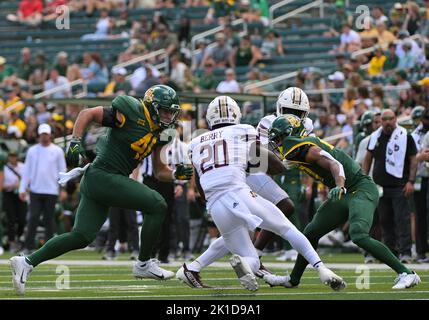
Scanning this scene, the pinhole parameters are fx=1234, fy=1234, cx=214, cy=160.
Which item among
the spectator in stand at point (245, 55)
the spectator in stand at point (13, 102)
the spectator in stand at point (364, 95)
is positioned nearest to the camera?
the spectator in stand at point (364, 95)

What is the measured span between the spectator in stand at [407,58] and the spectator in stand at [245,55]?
15.0ft

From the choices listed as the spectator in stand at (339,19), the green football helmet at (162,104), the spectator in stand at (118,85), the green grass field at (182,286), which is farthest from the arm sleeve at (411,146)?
the spectator in stand at (118,85)

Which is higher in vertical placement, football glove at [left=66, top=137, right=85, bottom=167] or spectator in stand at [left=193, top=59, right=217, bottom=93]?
spectator in stand at [left=193, top=59, right=217, bottom=93]

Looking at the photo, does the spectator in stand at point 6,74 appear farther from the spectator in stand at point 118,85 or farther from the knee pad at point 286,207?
the knee pad at point 286,207

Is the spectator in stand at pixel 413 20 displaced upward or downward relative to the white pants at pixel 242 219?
upward

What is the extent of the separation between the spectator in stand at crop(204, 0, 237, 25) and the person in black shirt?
38.1 feet

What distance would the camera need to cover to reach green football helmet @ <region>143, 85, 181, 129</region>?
36.5ft

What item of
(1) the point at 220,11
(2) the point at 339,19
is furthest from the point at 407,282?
(1) the point at 220,11

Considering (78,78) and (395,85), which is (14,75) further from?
(395,85)

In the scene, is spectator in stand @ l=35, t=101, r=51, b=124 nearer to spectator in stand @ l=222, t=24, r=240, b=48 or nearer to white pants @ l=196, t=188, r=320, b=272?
spectator in stand @ l=222, t=24, r=240, b=48

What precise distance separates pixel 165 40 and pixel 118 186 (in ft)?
51.9

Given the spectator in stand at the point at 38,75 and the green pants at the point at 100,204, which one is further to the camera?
the spectator in stand at the point at 38,75

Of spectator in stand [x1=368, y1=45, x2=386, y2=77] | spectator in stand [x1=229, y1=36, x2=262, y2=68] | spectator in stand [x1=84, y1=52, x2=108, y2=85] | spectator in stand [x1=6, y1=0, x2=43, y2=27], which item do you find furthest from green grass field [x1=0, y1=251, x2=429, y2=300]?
spectator in stand [x1=6, y1=0, x2=43, y2=27]

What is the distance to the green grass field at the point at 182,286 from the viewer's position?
1016 cm
